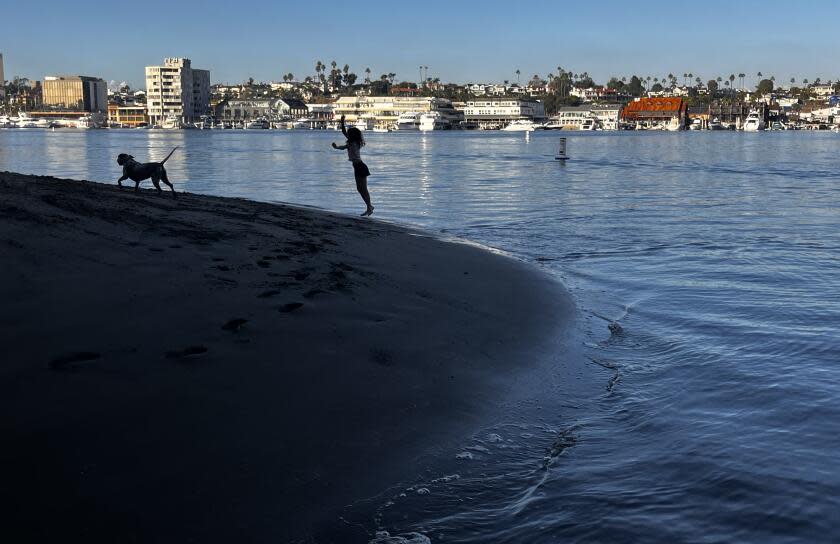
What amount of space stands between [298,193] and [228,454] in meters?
25.1

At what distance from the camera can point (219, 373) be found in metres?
5.57

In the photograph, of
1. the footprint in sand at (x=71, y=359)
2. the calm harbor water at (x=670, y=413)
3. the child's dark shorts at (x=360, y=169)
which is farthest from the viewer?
the child's dark shorts at (x=360, y=169)

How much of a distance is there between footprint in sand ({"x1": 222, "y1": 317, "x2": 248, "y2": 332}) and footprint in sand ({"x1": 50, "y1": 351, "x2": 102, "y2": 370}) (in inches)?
48.5

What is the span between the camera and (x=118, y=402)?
4855 mm

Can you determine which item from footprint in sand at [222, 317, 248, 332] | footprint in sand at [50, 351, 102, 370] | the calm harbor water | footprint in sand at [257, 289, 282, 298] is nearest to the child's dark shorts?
the calm harbor water

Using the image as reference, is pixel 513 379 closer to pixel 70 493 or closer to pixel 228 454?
pixel 228 454

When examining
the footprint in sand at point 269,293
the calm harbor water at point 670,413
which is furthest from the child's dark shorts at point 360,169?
the footprint in sand at point 269,293

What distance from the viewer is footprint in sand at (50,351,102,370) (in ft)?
17.0

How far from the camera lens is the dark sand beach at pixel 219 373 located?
408cm

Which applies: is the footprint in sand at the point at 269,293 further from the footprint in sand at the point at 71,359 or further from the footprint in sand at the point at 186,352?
the footprint in sand at the point at 71,359

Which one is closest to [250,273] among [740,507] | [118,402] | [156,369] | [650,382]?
[156,369]

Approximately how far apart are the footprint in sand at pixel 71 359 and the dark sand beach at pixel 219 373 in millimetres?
18

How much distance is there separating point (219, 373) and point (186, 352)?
408 millimetres

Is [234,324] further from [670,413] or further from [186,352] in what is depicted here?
[670,413]
